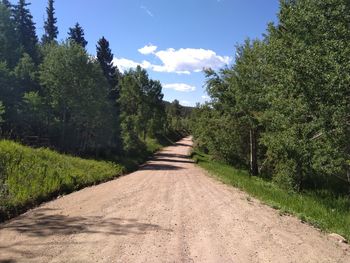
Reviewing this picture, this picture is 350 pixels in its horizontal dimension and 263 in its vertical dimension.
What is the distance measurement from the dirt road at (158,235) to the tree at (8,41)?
34.0 metres

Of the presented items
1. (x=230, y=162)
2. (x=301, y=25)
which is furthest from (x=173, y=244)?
(x=230, y=162)

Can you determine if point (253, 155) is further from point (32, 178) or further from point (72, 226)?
point (72, 226)

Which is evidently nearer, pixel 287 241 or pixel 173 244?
pixel 173 244

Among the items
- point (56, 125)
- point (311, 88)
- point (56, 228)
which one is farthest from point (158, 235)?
point (56, 125)

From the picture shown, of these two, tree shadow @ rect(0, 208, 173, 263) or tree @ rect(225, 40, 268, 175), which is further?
tree @ rect(225, 40, 268, 175)

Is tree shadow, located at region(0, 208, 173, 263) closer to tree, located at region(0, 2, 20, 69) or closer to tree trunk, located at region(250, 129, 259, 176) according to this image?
tree trunk, located at region(250, 129, 259, 176)

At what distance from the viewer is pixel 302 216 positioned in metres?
10.7

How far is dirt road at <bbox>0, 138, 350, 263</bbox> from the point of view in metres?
6.37

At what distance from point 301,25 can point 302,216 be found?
374 inches

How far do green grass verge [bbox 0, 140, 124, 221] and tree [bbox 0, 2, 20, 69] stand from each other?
26.0 metres

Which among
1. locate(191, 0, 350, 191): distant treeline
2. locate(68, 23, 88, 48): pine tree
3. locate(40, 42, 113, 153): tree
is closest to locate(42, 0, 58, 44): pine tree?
locate(68, 23, 88, 48): pine tree

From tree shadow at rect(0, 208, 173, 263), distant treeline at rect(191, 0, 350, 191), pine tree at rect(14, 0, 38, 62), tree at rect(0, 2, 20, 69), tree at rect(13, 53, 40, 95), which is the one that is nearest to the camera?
tree shadow at rect(0, 208, 173, 263)

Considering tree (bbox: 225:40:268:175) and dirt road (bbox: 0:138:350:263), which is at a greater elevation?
tree (bbox: 225:40:268:175)

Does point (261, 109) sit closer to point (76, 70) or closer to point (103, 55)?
point (76, 70)
